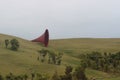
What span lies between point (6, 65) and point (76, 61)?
39.7m

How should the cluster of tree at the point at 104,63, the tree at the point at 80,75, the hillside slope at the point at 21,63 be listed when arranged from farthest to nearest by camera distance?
the cluster of tree at the point at 104,63 < the hillside slope at the point at 21,63 < the tree at the point at 80,75

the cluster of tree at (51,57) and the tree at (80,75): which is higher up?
the cluster of tree at (51,57)

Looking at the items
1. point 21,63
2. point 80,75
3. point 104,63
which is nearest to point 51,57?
point 21,63

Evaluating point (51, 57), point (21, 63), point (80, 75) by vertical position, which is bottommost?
point (80, 75)

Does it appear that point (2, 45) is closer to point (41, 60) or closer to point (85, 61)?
point (41, 60)

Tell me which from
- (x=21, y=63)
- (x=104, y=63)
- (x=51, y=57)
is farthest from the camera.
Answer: (x=51, y=57)

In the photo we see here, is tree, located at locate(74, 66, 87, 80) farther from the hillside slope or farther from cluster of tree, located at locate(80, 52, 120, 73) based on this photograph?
cluster of tree, located at locate(80, 52, 120, 73)

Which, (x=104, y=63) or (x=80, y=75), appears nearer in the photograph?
(x=80, y=75)

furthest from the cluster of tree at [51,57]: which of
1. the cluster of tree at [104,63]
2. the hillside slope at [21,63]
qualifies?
the cluster of tree at [104,63]

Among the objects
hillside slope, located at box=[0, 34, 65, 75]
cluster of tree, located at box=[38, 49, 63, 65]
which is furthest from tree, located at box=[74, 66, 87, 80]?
cluster of tree, located at box=[38, 49, 63, 65]

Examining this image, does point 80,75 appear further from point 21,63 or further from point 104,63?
point 104,63

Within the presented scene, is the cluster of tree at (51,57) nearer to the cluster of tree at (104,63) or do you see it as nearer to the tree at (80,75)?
the cluster of tree at (104,63)

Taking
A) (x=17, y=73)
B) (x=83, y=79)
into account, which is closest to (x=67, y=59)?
(x=17, y=73)

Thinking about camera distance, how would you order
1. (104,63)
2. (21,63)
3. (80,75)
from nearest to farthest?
1. (80,75)
2. (21,63)
3. (104,63)
